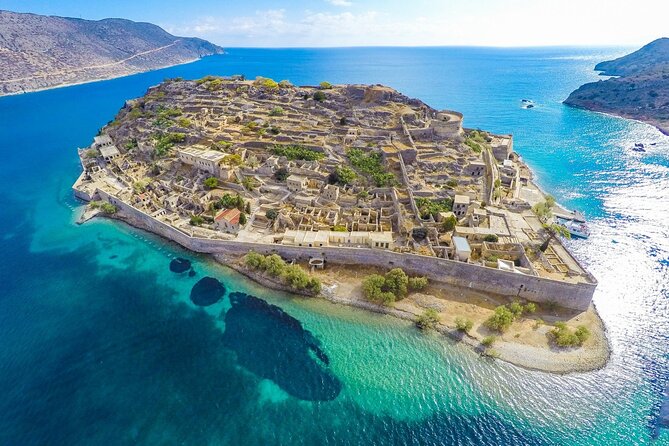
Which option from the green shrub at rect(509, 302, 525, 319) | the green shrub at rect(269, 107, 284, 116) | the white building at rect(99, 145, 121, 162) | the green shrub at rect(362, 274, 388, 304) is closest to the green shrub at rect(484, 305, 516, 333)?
the green shrub at rect(509, 302, 525, 319)

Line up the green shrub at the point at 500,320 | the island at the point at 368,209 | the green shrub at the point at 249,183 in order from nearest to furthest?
the green shrub at the point at 500,320
the island at the point at 368,209
the green shrub at the point at 249,183

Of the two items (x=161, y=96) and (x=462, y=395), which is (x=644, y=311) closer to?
(x=462, y=395)

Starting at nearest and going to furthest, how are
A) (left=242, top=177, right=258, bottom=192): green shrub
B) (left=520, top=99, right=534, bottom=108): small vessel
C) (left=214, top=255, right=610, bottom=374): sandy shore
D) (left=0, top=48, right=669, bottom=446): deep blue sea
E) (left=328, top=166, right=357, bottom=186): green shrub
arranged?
(left=0, top=48, right=669, bottom=446): deep blue sea
(left=214, top=255, right=610, bottom=374): sandy shore
(left=328, top=166, right=357, bottom=186): green shrub
(left=242, top=177, right=258, bottom=192): green shrub
(left=520, top=99, right=534, bottom=108): small vessel

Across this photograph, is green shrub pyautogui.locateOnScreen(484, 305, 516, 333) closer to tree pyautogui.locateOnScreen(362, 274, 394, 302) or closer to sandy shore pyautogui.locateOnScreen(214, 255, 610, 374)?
sandy shore pyautogui.locateOnScreen(214, 255, 610, 374)

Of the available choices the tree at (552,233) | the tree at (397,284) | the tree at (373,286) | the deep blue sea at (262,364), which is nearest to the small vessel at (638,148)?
the deep blue sea at (262,364)

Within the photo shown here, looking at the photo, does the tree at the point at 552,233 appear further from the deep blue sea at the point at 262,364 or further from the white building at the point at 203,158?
the white building at the point at 203,158
